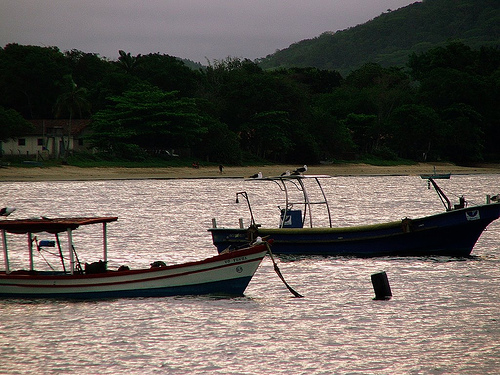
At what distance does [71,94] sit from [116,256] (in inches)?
2305

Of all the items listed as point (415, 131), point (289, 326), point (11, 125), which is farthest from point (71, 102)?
point (289, 326)

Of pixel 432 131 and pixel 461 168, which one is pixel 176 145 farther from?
pixel 461 168

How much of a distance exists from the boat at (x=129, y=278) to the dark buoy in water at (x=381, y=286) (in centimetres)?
402

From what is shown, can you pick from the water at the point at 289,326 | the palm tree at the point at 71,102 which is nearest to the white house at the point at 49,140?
the palm tree at the point at 71,102

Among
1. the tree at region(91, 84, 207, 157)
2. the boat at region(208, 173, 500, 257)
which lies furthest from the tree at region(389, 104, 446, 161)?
the boat at region(208, 173, 500, 257)

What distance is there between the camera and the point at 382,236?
2559 cm

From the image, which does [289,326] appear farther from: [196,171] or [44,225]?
[196,171]

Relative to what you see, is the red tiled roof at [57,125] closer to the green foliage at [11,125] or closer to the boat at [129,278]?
the green foliage at [11,125]

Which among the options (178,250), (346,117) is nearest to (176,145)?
(346,117)

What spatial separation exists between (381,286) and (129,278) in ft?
24.6

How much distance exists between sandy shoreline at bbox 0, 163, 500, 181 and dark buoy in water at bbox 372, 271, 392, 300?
176 ft

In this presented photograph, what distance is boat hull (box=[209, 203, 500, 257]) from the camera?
82.7ft

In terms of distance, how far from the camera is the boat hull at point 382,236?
2520cm

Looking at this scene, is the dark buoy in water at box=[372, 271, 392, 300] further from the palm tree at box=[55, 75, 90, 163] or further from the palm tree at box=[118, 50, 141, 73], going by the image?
the palm tree at box=[118, 50, 141, 73]
